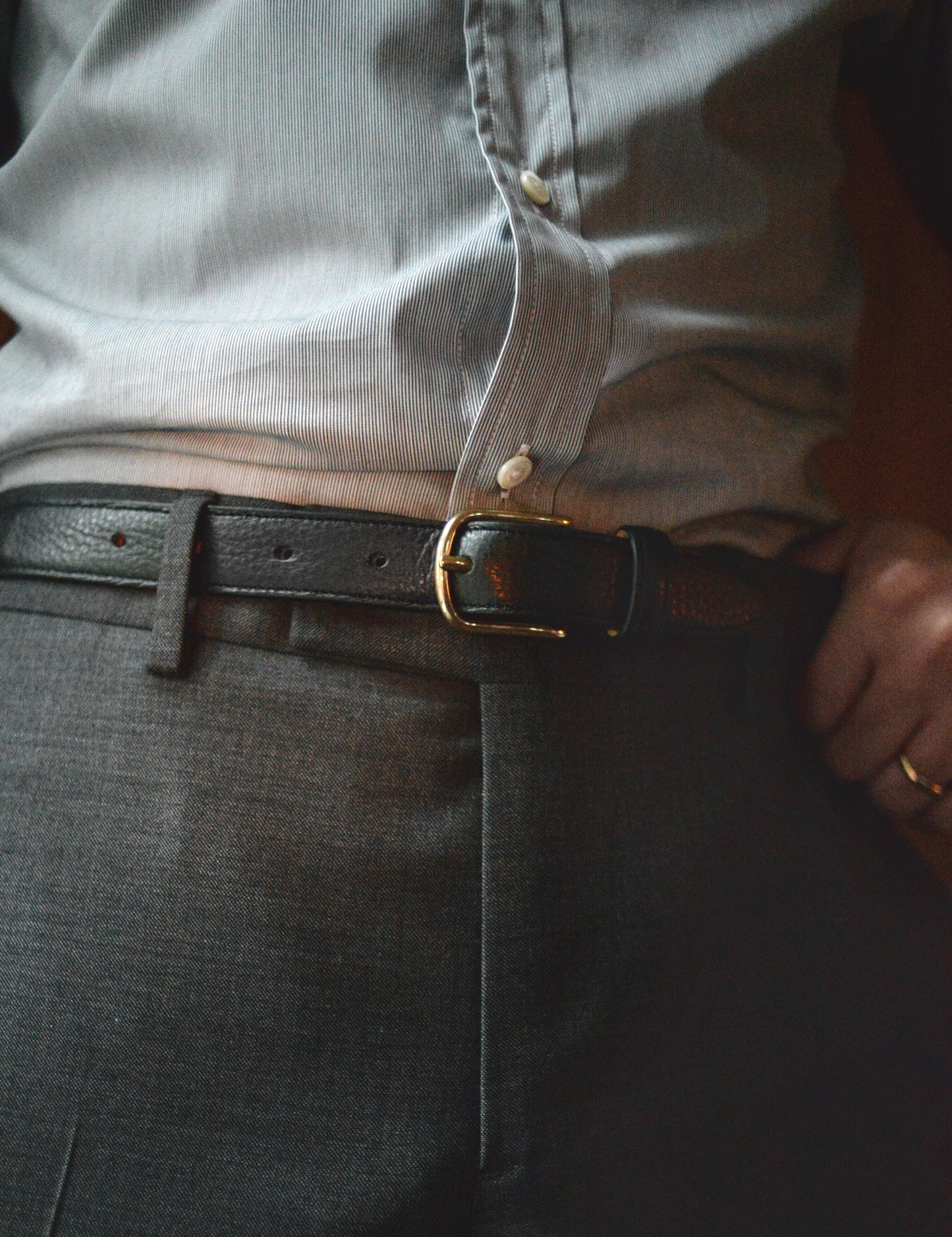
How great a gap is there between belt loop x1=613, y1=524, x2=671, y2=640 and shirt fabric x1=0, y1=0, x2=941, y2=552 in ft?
0.16

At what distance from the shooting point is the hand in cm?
67

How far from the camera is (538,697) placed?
1.86 feet

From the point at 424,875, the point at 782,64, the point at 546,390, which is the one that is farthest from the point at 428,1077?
the point at 782,64

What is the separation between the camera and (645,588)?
1.88 ft

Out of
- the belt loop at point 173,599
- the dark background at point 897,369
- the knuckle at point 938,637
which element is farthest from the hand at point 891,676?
the belt loop at point 173,599

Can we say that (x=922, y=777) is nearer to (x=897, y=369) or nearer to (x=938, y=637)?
(x=938, y=637)

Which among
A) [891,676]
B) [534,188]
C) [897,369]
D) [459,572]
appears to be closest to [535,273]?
[534,188]

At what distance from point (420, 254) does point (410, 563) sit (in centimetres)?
21

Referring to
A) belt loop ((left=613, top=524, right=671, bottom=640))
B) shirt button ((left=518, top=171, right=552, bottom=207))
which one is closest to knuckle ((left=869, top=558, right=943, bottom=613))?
belt loop ((left=613, top=524, right=671, bottom=640))

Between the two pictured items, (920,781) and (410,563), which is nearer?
(410,563)

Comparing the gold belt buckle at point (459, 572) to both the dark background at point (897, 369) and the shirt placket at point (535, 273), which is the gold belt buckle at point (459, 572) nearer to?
the shirt placket at point (535, 273)

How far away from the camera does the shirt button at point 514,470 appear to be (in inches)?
22.5

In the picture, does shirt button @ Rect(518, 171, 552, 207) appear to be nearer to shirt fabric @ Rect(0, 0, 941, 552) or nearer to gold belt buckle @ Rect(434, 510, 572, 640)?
shirt fabric @ Rect(0, 0, 941, 552)

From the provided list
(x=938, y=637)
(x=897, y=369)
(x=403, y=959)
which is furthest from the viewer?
(x=897, y=369)
